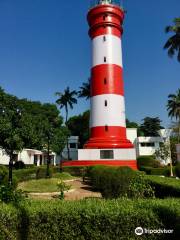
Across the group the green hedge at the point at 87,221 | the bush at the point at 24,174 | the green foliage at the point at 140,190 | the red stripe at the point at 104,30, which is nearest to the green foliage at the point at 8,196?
the green hedge at the point at 87,221

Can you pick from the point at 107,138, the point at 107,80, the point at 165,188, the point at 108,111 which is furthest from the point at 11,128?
the point at 107,80

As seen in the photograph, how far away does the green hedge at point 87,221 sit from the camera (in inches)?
243

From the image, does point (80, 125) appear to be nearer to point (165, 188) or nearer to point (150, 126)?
point (150, 126)

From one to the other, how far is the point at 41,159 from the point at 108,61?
33.9m

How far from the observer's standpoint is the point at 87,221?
6.24 m

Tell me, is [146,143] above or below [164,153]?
above

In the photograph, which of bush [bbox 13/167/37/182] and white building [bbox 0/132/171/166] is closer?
bush [bbox 13/167/37/182]

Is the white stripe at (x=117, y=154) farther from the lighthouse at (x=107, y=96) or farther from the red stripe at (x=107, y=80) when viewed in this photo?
the red stripe at (x=107, y=80)

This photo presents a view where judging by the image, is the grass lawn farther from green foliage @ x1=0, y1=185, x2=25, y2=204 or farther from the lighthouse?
the lighthouse

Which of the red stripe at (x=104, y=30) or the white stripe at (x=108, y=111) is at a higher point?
the red stripe at (x=104, y=30)

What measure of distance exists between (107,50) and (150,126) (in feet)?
142

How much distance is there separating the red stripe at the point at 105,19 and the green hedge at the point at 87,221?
3205cm

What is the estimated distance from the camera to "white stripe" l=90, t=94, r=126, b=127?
33844 mm

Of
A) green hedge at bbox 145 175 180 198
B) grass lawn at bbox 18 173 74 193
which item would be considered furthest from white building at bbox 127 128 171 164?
green hedge at bbox 145 175 180 198
